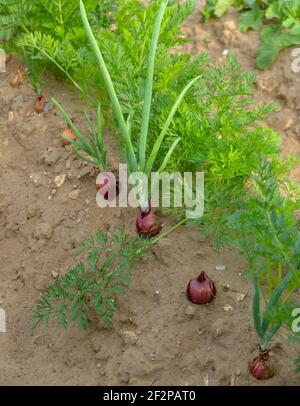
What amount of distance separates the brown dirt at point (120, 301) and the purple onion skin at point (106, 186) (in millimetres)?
63

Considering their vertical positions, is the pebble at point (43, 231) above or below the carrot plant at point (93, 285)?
below

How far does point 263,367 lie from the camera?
1.86 metres

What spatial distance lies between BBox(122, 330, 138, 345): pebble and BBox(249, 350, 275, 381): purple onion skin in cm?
42

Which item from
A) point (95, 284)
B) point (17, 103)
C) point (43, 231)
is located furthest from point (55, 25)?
point (95, 284)

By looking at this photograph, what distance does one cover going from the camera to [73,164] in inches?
106

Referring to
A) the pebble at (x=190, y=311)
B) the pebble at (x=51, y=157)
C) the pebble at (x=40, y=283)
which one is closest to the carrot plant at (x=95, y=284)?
the pebble at (x=40, y=283)

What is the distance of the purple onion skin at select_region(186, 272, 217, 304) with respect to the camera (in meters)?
2.08

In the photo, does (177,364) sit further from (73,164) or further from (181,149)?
(73,164)

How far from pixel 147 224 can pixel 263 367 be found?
702 millimetres

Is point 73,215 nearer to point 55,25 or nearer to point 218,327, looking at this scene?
point 218,327

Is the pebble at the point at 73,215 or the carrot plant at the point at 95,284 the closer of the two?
the carrot plant at the point at 95,284

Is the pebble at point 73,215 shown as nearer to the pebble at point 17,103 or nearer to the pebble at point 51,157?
the pebble at point 51,157

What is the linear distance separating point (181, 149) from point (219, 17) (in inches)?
56.6

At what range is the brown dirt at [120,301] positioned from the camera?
2.00m
